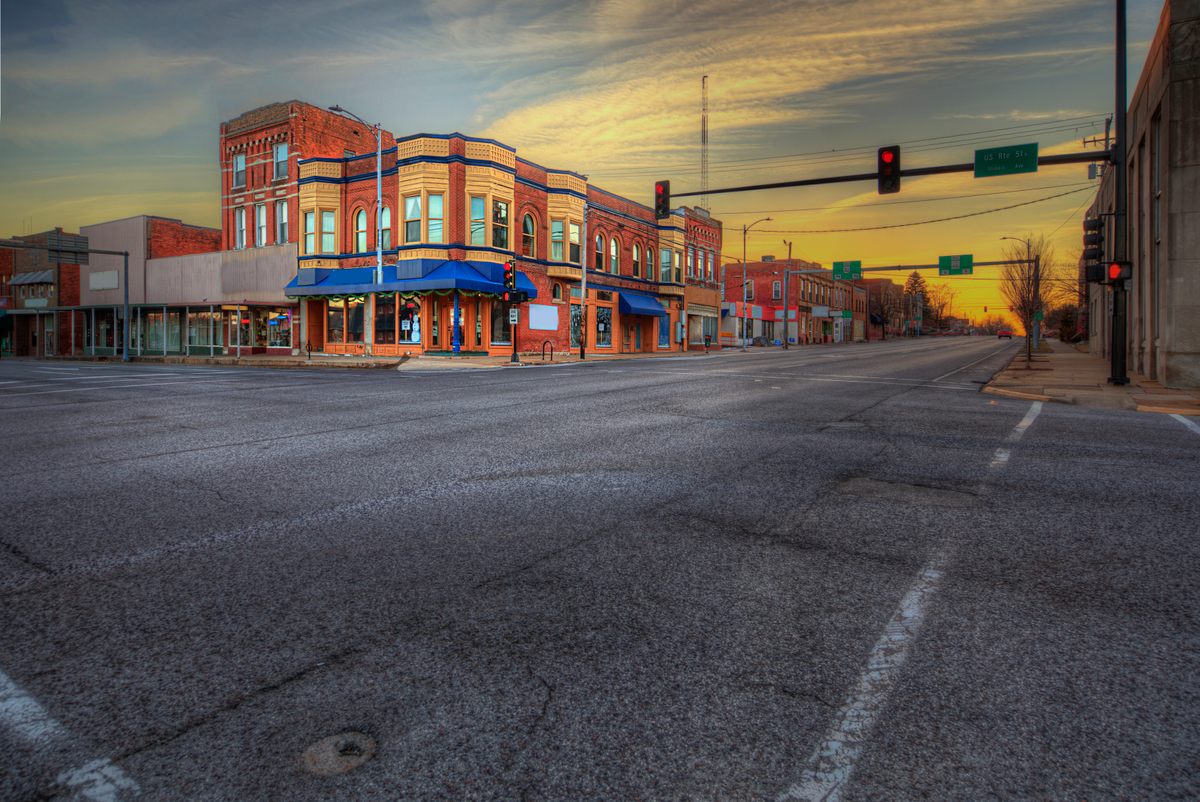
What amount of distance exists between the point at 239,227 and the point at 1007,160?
40156mm

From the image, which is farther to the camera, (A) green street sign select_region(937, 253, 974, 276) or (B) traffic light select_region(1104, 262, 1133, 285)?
(A) green street sign select_region(937, 253, 974, 276)

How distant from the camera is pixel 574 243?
126 ft

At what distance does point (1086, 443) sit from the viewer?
27.3 feet

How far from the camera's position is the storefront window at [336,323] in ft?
115

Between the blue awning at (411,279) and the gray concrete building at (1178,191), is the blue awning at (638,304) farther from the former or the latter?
the gray concrete building at (1178,191)

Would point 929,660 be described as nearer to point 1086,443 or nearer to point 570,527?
point 570,527

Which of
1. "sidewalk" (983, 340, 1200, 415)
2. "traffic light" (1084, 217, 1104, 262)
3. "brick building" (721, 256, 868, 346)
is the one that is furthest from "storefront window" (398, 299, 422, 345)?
"brick building" (721, 256, 868, 346)

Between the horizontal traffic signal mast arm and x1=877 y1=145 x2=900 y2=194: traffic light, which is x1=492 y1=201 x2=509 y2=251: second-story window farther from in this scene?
x1=877 y1=145 x2=900 y2=194: traffic light

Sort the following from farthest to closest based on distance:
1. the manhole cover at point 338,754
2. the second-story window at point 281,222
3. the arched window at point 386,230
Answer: the second-story window at point 281,222 → the arched window at point 386,230 → the manhole cover at point 338,754

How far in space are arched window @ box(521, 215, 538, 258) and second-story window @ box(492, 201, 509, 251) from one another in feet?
5.61

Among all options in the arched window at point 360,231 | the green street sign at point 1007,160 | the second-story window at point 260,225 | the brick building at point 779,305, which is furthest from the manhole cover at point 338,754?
the brick building at point 779,305

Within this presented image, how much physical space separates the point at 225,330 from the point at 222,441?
129 ft

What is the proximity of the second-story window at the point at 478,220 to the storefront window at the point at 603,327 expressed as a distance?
10.6 meters

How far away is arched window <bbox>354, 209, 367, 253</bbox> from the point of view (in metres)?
34.2
